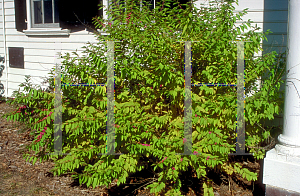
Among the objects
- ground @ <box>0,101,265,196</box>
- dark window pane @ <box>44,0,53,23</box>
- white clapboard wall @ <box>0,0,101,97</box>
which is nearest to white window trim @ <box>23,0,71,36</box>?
white clapboard wall @ <box>0,0,101,97</box>

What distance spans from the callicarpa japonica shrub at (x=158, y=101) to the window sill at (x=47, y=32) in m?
2.78

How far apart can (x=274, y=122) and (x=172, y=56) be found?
72.8 inches

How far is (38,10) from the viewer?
6336mm

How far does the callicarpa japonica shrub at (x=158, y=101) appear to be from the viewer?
8.67 ft

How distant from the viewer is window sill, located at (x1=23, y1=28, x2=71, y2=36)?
5.60 meters

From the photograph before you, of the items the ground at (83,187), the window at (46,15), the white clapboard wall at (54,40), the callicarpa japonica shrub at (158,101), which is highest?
the window at (46,15)

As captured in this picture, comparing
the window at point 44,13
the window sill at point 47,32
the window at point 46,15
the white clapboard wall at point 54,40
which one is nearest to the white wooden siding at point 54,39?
the white clapboard wall at point 54,40

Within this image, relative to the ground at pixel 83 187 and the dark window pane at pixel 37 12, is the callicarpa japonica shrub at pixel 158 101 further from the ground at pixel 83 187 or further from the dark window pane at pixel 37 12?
the dark window pane at pixel 37 12

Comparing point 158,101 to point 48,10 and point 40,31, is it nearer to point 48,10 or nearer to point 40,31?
point 40,31

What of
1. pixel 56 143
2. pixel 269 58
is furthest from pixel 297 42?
pixel 56 143

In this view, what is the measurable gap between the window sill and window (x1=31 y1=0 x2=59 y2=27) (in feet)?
0.64

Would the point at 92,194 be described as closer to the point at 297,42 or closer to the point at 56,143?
the point at 56,143

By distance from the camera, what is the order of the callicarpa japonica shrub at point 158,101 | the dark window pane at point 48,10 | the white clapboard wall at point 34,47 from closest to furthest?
the callicarpa japonica shrub at point 158,101 < the white clapboard wall at point 34,47 < the dark window pane at point 48,10

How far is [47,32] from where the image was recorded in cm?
589
